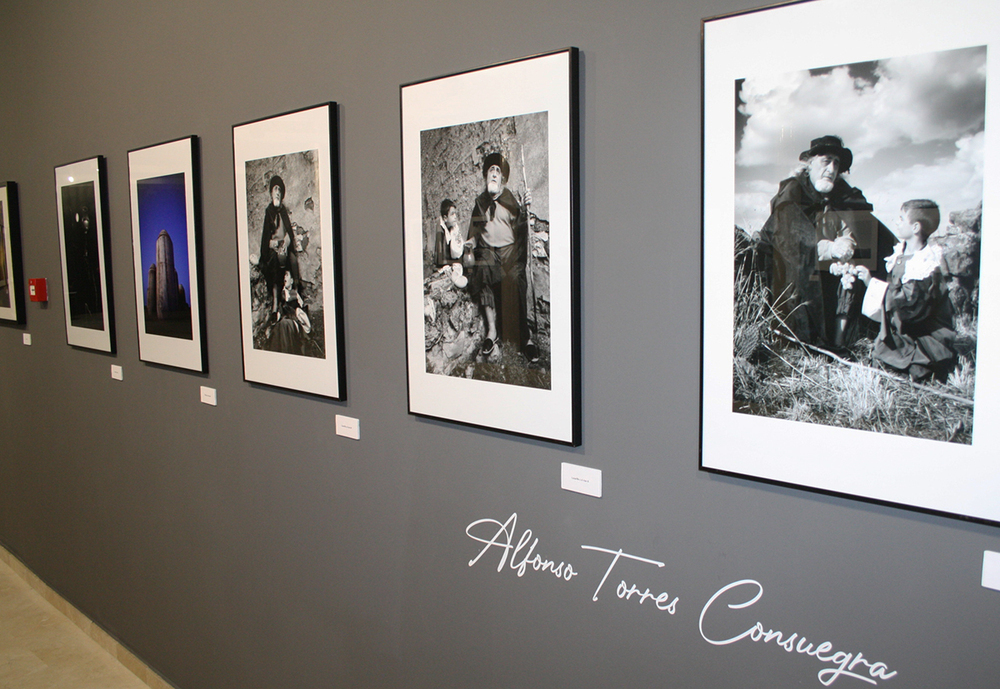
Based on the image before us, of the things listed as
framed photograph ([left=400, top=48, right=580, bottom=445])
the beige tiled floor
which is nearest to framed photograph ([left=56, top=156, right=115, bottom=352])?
the beige tiled floor

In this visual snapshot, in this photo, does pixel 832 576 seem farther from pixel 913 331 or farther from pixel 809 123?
pixel 809 123

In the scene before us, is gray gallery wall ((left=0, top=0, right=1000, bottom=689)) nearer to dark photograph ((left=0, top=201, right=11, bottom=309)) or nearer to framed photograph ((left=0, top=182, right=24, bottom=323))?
framed photograph ((left=0, top=182, right=24, bottom=323))

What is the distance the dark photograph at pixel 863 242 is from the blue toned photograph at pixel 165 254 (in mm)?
2406

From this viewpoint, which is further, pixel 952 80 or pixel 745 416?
pixel 745 416

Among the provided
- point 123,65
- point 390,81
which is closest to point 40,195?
point 123,65

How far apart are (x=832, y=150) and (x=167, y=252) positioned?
2.72 m

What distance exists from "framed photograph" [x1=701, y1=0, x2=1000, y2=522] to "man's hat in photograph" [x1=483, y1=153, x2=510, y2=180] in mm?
538

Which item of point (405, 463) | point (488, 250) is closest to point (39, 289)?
point (405, 463)

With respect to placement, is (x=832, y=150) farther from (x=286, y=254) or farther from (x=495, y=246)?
(x=286, y=254)

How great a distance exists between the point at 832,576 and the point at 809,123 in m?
0.88

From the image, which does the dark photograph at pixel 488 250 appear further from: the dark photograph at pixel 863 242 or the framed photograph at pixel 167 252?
the framed photograph at pixel 167 252

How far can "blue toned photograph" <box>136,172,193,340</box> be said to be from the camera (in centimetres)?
300

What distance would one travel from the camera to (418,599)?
7.30ft

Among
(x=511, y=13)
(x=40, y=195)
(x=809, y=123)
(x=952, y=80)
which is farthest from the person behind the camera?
(x=40, y=195)
